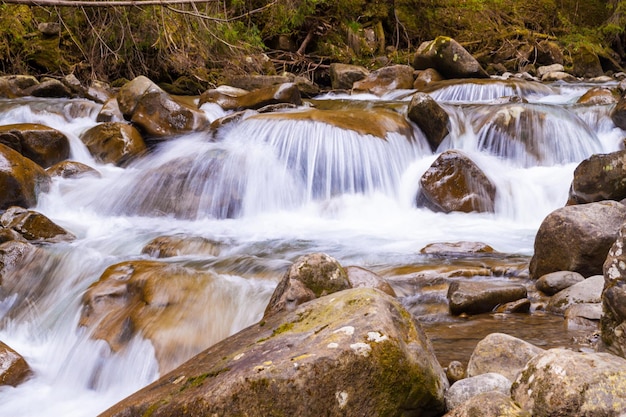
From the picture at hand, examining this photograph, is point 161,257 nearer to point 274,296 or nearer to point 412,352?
point 274,296

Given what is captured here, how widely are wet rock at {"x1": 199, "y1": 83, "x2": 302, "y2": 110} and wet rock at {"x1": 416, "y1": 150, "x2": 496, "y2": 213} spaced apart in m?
3.85

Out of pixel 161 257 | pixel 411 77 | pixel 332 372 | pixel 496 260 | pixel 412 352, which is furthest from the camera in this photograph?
pixel 411 77

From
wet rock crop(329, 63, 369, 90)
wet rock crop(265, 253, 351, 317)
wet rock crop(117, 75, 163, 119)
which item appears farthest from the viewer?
wet rock crop(329, 63, 369, 90)

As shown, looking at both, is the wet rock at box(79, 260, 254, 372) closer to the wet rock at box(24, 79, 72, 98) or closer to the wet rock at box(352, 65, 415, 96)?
the wet rock at box(24, 79, 72, 98)

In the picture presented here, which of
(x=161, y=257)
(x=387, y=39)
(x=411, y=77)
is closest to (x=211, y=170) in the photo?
(x=161, y=257)

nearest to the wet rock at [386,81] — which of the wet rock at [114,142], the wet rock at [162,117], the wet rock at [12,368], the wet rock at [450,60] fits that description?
the wet rock at [450,60]

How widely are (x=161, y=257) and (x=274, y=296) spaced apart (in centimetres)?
251

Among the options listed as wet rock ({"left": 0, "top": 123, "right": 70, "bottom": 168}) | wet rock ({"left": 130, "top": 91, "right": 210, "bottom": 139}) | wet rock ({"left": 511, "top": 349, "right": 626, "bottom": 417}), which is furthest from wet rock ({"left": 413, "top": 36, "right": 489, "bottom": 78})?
wet rock ({"left": 511, "top": 349, "right": 626, "bottom": 417})

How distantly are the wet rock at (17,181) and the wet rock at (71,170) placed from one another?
70 cm

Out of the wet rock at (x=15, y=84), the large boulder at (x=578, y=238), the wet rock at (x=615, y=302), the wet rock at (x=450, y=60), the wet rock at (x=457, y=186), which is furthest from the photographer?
the wet rock at (x=450, y=60)

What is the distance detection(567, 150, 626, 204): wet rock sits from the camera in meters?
6.14

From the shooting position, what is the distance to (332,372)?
2355mm

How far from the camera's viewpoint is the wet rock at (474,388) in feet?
8.32

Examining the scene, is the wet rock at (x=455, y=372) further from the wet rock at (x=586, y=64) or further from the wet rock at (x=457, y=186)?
the wet rock at (x=586, y=64)
